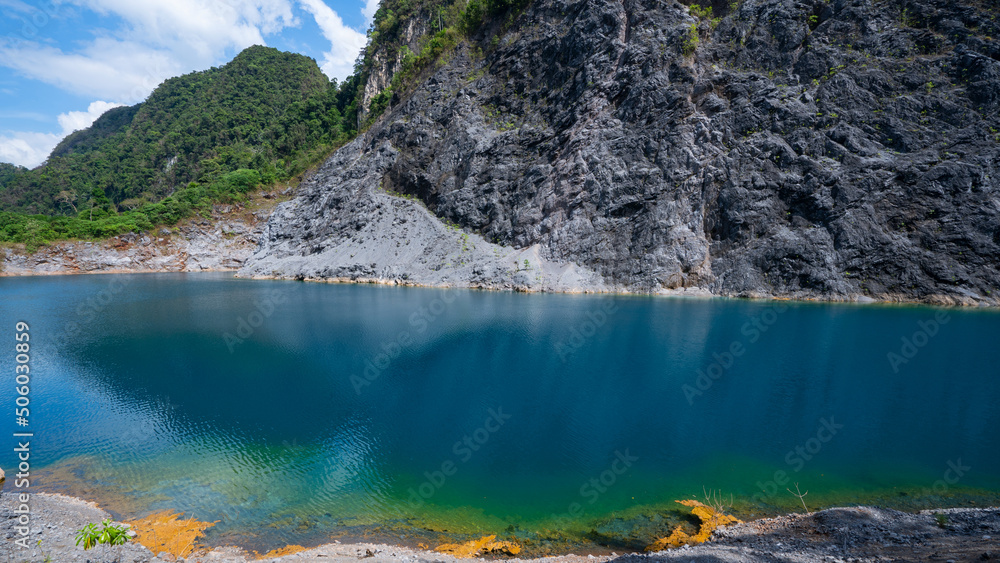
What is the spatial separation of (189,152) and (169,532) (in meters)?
115

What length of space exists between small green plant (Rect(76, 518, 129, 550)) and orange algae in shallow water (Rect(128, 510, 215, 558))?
531 millimetres

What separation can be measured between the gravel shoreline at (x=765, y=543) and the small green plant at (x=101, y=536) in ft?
0.43

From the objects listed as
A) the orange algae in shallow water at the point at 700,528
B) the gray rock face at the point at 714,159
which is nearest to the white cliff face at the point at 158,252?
the gray rock face at the point at 714,159

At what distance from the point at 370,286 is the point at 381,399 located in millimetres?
37842

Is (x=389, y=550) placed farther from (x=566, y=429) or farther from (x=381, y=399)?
(x=381, y=399)

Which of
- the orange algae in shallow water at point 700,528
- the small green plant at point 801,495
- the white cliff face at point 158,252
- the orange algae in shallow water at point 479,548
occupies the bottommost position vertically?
the orange algae in shallow water at point 479,548

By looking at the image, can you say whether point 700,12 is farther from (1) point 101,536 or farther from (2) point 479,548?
(1) point 101,536

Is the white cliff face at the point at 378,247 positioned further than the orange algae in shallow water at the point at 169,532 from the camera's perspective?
Yes

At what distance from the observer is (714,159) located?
4766 cm

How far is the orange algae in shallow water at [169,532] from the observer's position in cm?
821

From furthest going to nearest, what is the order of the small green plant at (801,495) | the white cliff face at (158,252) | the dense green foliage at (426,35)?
1. the dense green foliage at (426,35)
2. the white cliff face at (158,252)
3. the small green plant at (801,495)

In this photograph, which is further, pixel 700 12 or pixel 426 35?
pixel 426 35

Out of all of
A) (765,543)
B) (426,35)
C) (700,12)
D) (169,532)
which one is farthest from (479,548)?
(426,35)

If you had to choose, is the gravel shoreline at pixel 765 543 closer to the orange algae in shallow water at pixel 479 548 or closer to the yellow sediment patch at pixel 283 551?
the yellow sediment patch at pixel 283 551
